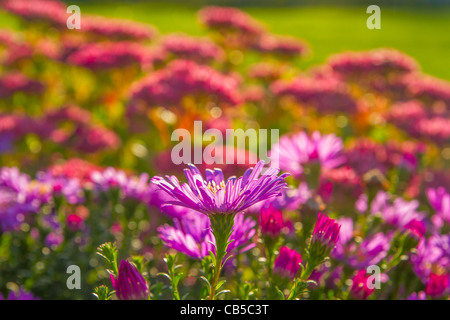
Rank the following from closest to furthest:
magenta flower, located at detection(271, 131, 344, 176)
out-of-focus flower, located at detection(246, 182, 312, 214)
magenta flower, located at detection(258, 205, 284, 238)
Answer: magenta flower, located at detection(258, 205, 284, 238) < out-of-focus flower, located at detection(246, 182, 312, 214) < magenta flower, located at detection(271, 131, 344, 176)

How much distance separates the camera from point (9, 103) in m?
3.18

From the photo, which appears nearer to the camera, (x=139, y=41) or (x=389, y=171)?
(x=389, y=171)

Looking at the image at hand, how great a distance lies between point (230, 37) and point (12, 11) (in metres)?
1.46

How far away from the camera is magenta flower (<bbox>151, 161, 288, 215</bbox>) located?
0.99m

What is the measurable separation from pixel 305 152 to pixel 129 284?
101 cm

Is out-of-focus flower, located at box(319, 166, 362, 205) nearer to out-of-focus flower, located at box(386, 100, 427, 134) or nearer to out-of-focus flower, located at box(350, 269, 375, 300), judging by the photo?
out-of-focus flower, located at box(350, 269, 375, 300)

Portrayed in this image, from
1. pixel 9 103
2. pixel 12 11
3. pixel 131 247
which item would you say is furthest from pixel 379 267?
pixel 12 11

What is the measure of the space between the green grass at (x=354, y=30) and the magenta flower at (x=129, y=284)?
27.7 ft

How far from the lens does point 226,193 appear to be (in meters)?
1.01

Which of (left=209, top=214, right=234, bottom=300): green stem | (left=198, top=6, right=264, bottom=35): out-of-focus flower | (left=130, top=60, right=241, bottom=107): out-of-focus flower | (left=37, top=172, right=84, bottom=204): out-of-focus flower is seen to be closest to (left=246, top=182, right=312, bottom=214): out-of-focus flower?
(left=209, top=214, right=234, bottom=300): green stem

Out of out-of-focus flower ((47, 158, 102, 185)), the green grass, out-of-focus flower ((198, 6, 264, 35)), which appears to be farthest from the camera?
the green grass

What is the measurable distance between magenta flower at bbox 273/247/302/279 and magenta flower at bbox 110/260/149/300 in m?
0.33

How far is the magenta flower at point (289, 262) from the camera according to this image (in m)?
1.20
